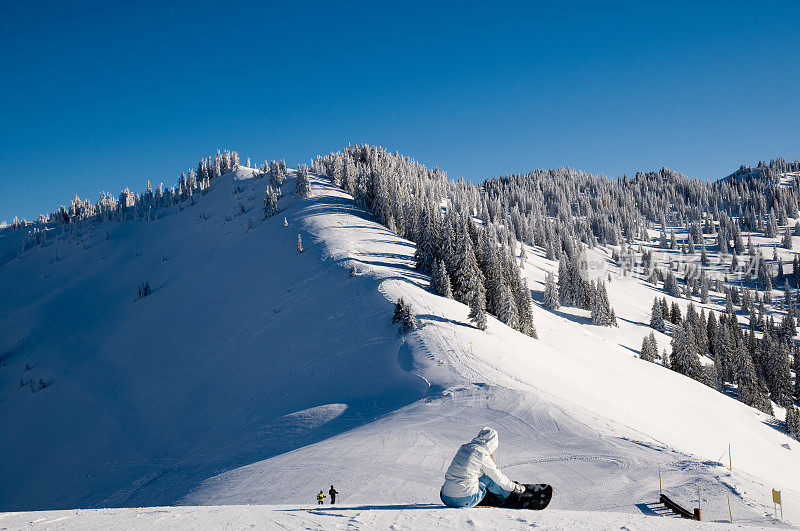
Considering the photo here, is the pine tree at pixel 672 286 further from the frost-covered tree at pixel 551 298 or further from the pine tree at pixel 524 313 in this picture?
the pine tree at pixel 524 313

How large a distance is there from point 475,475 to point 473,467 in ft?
0.70

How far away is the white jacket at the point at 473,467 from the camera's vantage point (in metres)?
7.84

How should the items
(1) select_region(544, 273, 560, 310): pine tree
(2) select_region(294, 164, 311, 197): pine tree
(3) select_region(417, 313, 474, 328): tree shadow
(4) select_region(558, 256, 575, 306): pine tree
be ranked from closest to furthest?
(3) select_region(417, 313, 474, 328): tree shadow < (1) select_region(544, 273, 560, 310): pine tree < (4) select_region(558, 256, 575, 306): pine tree < (2) select_region(294, 164, 311, 197): pine tree

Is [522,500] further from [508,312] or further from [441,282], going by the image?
[508,312]

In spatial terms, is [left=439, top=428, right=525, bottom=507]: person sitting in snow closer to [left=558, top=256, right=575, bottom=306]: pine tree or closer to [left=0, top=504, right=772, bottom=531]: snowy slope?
[left=0, top=504, right=772, bottom=531]: snowy slope

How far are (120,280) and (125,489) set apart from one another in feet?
237

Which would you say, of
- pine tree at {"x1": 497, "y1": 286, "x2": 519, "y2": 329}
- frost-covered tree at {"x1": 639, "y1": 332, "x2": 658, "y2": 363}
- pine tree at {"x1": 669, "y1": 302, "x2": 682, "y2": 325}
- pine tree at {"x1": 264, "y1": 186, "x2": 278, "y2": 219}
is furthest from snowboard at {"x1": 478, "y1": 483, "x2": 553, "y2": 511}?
pine tree at {"x1": 669, "y1": 302, "x2": 682, "y2": 325}

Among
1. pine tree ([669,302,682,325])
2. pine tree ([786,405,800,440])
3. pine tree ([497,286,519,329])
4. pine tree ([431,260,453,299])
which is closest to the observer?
pine tree ([786,405,800,440])

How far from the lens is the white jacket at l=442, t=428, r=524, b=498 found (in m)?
7.84

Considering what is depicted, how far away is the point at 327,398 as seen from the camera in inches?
1102

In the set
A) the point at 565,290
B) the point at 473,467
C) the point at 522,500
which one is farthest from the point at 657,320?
the point at 473,467

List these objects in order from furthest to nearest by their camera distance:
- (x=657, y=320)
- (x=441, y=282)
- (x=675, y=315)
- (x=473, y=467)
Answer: (x=675, y=315), (x=657, y=320), (x=441, y=282), (x=473, y=467)

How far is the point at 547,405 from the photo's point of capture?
2117 cm

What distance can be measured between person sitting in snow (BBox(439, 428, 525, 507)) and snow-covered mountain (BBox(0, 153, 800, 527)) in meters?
1.88
